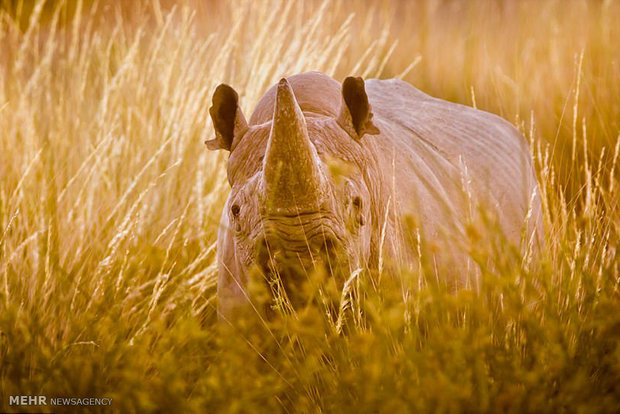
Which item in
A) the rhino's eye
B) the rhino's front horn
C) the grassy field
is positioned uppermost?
the rhino's front horn

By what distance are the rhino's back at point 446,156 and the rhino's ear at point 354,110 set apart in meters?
0.18

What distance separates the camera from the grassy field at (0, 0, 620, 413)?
2.02m

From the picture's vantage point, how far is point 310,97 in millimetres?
3031

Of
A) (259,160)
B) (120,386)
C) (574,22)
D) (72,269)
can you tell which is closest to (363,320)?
(259,160)

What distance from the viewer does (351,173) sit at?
2.68 metres

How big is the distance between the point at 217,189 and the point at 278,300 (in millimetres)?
1686

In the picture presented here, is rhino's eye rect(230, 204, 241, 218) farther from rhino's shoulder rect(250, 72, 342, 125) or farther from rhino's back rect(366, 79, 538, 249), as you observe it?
rhino's back rect(366, 79, 538, 249)

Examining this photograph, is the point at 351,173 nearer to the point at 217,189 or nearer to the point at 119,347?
the point at 119,347

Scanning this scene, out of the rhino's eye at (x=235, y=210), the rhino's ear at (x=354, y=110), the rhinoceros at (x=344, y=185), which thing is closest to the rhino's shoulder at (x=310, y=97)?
the rhinoceros at (x=344, y=185)

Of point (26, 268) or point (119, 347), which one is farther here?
point (26, 268)

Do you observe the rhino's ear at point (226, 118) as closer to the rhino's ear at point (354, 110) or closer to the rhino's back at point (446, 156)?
the rhino's ear at point (354, 110)

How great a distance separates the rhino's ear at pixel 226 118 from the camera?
9.52 feet

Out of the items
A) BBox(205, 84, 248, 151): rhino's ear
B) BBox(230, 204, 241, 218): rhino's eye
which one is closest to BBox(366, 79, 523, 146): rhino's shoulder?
BBox(205, 84, 248, 151): rhino's ear

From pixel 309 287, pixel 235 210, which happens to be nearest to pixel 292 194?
pixel 309 287
